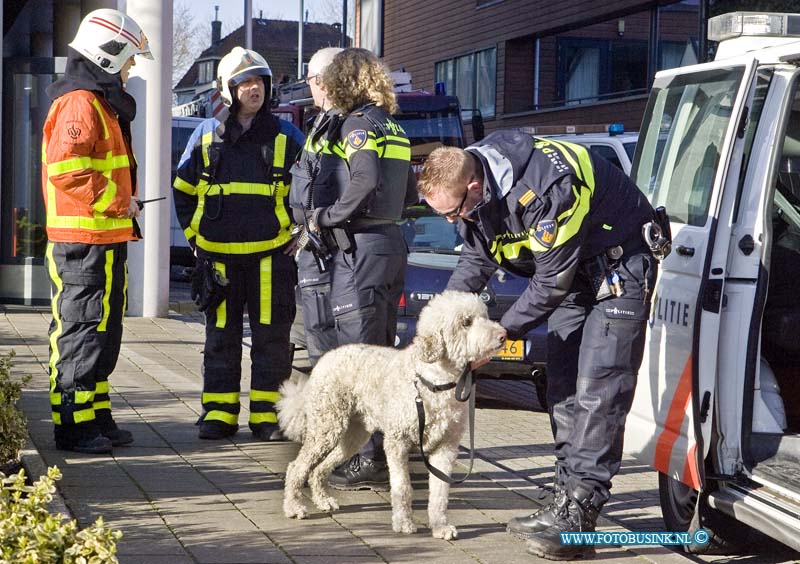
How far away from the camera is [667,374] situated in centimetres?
522

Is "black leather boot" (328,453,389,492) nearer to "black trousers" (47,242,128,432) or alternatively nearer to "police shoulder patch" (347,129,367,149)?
"black trousers" (47,242,128,432)

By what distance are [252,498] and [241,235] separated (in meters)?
1.92

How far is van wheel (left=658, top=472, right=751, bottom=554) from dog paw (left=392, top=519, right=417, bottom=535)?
1268 millimetres

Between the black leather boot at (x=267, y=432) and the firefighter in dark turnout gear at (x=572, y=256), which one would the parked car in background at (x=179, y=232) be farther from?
the firefighter in dark turnout gear at (x=572, y=256)

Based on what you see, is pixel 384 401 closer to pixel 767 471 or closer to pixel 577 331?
pixel 577 331

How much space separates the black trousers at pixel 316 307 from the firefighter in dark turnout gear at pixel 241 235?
74cm

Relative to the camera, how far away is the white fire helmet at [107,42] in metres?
6.33

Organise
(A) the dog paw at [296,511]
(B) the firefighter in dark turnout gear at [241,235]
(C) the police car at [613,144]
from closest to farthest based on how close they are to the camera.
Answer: (A) the dog paw at [296,511] → (B) the firefighter in dark turnout gear at [241,235] → (C) the police car at [613,144]

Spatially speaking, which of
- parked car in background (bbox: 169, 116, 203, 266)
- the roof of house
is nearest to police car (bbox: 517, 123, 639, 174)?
parked car in background (bbox: 169, 116, 203, 266)

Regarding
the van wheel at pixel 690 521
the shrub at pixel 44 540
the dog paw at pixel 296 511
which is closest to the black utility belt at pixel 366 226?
the dog paw at pixel 296 511

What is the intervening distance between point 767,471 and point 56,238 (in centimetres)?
389

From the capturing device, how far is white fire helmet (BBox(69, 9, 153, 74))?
20.8ft

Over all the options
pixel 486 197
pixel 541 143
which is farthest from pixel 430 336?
pixel 541 143

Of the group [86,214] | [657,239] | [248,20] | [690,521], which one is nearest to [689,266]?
[657,239]
